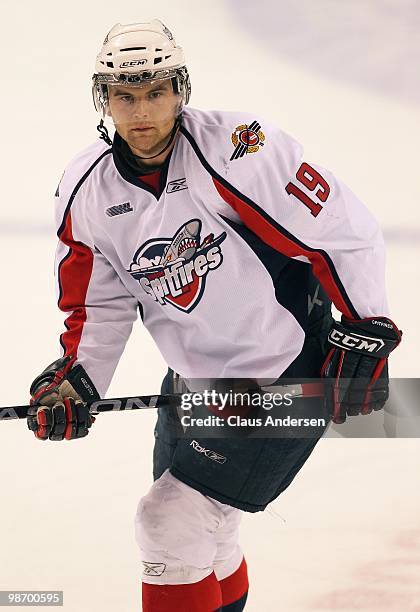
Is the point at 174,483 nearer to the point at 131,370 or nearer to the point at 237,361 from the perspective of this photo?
the point at 237,361

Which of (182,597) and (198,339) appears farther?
(198,339)

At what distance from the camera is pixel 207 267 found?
2.04 metres

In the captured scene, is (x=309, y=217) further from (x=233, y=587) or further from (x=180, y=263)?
(x=233, y=587)

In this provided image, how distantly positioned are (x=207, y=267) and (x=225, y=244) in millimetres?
61

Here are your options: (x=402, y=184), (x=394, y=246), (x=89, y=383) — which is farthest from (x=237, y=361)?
(x=402, y=184)

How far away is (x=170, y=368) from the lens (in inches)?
89.5

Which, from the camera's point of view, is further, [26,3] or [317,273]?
[26,3]

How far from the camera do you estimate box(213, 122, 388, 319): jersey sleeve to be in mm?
1956

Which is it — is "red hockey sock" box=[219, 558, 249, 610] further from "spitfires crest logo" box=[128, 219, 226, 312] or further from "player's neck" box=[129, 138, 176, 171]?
"player's neck" box=[129, 138, 176, 171]

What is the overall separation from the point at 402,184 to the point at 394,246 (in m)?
0.37

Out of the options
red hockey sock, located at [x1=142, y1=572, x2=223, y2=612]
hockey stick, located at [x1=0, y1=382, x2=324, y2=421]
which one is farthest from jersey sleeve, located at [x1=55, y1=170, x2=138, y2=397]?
red hockey sock, located at [x1=142, y1=572, x2=223, y2=612]

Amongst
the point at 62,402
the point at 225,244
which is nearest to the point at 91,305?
the point at 62,402

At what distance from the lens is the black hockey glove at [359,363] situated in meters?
2.04

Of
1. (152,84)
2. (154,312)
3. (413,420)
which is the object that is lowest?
(413,420)
